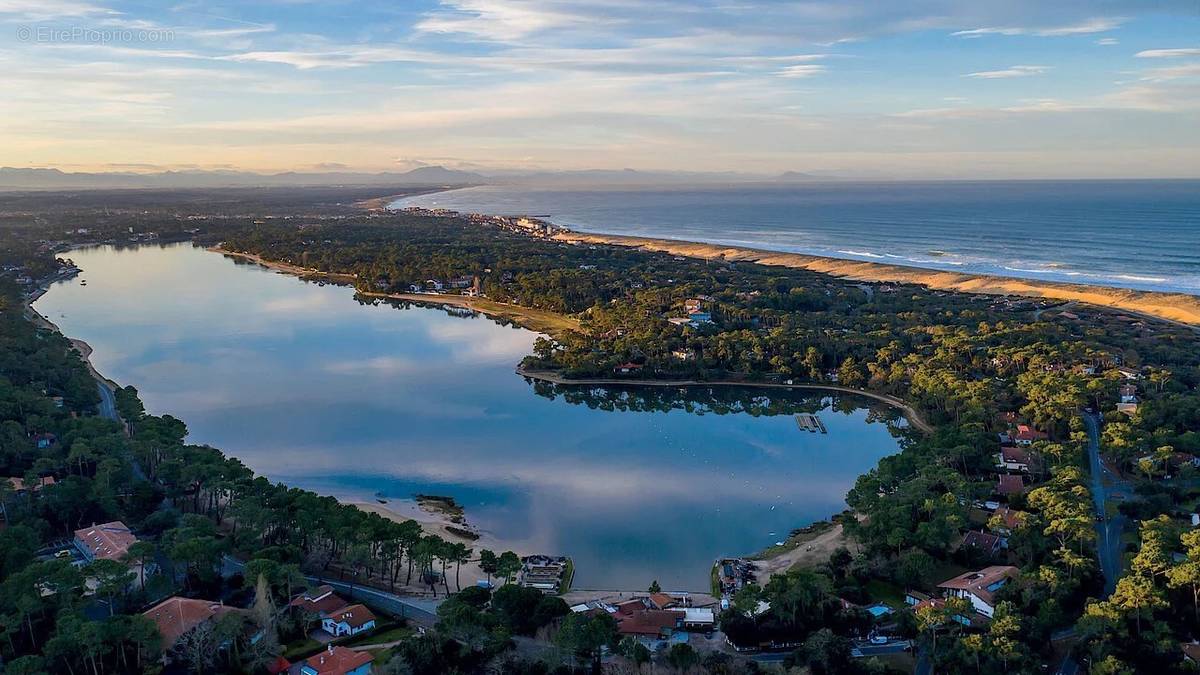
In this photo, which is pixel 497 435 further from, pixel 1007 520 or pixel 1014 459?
pixel 1014 459

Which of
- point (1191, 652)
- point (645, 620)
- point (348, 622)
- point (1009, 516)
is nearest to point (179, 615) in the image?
point (348, 622)

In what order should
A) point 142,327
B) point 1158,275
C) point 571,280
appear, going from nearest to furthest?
point 142,327 → point 571,280 → point 1158,275

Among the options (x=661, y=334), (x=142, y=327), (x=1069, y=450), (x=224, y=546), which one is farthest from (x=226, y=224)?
(x=1069, y=450)

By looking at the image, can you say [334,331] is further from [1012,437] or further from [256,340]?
[1012,437]

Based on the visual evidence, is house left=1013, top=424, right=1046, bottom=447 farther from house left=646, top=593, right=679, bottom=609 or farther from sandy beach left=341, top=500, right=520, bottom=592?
sandy beach left=341, top=500, right=520, bottom=592

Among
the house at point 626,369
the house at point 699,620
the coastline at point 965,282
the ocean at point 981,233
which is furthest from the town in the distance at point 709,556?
the ocean at point 981,233

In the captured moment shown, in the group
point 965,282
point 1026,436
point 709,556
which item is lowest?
point 709,556
